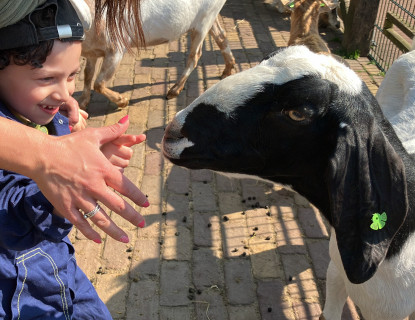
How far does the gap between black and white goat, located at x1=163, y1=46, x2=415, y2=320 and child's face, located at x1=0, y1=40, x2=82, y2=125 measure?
0.54 m

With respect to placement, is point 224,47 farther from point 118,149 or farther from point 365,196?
point 118,149

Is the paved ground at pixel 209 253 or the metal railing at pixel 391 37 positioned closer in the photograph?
the paved ground at pixel 209 253

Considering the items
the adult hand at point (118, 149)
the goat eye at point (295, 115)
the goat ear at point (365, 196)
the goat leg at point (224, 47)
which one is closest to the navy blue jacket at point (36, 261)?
the adult hand at point (118, 149)

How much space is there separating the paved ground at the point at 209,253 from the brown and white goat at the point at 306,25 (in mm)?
2069

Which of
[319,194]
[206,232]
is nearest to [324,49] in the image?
[206,232]

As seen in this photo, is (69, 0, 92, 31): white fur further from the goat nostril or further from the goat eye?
the goat eye

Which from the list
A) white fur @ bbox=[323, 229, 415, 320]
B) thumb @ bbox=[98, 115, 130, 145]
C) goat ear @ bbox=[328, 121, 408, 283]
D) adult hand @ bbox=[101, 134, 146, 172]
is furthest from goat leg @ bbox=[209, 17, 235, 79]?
thumb @ bbox=[98, 115, 130, 145]

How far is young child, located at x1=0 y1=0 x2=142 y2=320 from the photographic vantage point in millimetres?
1725

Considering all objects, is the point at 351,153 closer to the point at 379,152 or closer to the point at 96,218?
the point at 379,152

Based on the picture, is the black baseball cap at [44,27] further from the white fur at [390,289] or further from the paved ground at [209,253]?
the paved ground at [209,253]

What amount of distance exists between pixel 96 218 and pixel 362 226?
1163 millimetres

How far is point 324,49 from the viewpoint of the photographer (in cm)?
579

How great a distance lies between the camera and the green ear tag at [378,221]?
2.01 meters

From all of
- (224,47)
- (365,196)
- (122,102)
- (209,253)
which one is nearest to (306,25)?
(224,47)
